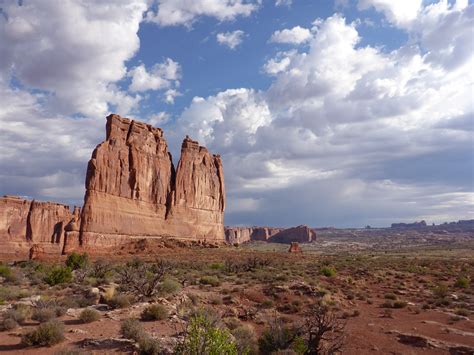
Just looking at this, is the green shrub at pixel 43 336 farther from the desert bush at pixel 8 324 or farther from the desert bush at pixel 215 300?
the desert bush at pixel 215 300

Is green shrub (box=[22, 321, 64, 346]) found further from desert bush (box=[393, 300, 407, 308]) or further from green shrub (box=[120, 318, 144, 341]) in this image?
desert bush (box=[393, 300, 407, 308])

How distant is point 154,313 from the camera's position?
13.0m

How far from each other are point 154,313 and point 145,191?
56465 mm

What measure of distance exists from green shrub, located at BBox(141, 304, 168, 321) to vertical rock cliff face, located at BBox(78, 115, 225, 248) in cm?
4512

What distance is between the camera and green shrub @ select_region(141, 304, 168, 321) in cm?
1306

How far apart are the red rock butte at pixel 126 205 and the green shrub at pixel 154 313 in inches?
1714

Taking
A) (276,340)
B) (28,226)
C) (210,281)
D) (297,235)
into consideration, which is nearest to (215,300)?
(210,281)

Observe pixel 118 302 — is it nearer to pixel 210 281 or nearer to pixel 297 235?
pixel 210 281

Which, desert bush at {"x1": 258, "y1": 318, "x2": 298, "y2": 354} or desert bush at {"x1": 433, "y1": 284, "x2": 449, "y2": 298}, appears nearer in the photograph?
desert bush at {"x1": 258, "y1": 318, "x2": 298, "y2": 354}

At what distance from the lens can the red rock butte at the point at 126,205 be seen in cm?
5738

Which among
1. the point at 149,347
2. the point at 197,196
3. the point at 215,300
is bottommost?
the point at 215,300

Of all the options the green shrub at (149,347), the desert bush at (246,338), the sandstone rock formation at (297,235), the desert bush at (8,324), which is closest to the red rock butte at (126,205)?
the desert bush at (8,324)

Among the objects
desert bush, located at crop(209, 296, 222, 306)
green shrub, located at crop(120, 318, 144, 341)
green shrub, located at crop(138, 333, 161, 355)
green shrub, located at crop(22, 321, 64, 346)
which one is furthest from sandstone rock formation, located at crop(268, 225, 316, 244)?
green shrub, located at crop(22, 321, 64, 346)

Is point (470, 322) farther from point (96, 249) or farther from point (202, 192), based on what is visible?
point (202, 192)
